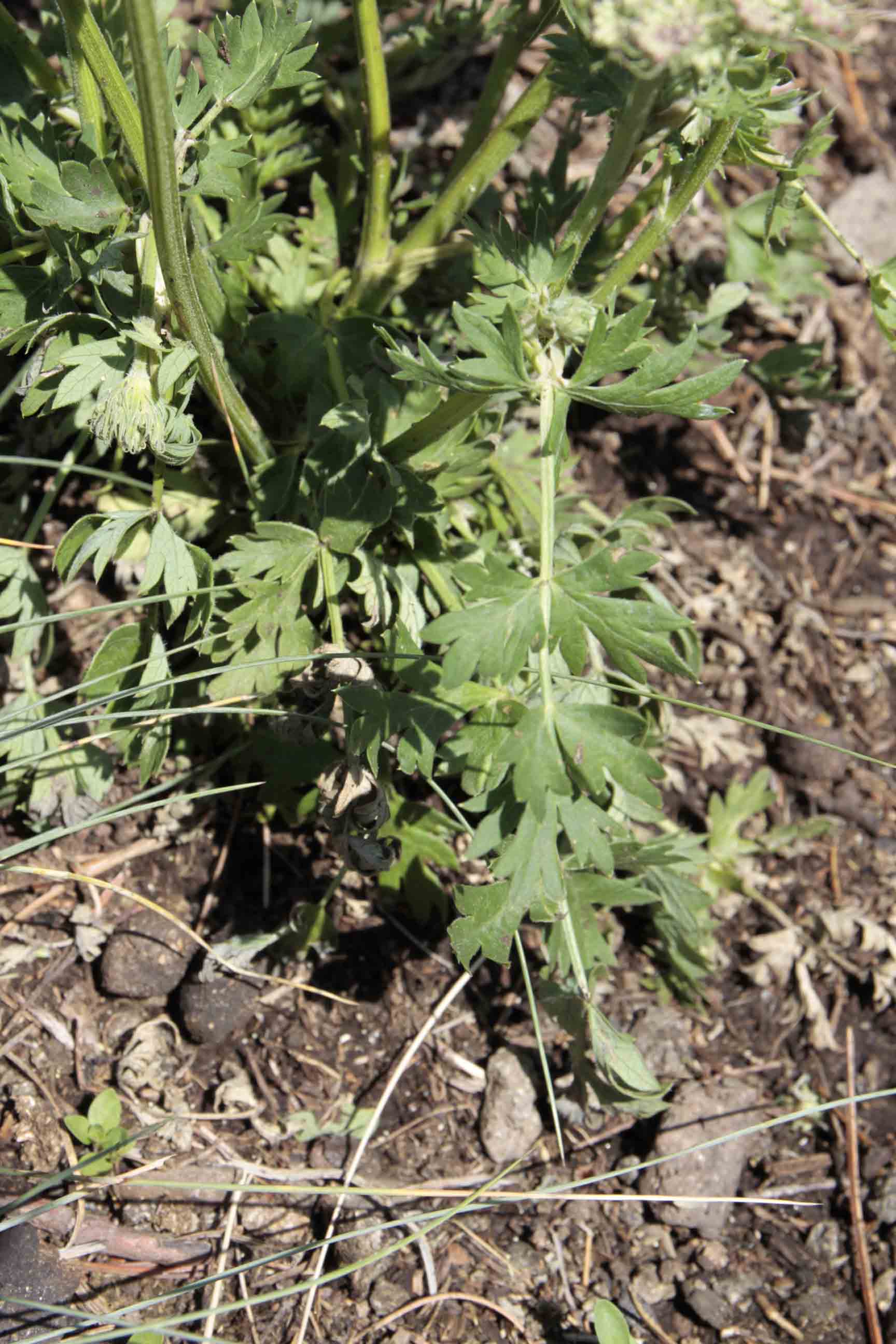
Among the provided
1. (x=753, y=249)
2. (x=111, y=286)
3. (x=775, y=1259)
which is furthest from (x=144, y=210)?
(x=775, y=1259)

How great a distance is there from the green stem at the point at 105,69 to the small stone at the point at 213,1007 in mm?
1767

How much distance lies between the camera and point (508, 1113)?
8.89 feet

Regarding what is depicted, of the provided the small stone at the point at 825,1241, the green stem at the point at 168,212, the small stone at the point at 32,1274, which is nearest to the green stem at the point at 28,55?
the green stem at the point at 168,212

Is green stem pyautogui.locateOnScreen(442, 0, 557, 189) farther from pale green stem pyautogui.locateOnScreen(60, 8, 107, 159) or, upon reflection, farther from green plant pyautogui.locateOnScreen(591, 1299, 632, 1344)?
green plant pyautogui.locateOnScreen(591, 1299, 632, 1344)

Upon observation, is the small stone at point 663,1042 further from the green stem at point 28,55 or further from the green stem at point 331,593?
the green stem at point 28,55

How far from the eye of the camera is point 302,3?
3.13 metres

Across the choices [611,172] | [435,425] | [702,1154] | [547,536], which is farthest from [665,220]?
[702,1154]

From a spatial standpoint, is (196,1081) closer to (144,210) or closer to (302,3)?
(144,210)

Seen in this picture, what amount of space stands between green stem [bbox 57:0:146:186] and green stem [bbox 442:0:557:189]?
0.95 m

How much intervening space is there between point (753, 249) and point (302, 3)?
4.81 ft

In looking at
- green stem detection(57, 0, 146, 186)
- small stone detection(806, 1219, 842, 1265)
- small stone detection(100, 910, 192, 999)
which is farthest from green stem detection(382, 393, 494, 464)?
small stone detection(806, 1219, 842, 1265)

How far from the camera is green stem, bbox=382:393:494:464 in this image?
219cm

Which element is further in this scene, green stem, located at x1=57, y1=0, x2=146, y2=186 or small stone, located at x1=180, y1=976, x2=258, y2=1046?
small stone, located at x1=180, y1=976, x2=258, y2=1046

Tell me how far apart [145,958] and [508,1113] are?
962 mm
